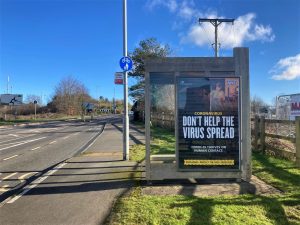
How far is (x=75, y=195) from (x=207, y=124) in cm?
312

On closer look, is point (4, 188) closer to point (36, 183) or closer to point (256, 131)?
point (36, 183)

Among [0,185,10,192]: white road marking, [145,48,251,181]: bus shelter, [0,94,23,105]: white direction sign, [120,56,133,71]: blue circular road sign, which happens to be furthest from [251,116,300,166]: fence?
[0,94,23,105]: white direction sign

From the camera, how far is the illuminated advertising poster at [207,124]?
9.09 metres

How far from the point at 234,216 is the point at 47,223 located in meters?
2.86

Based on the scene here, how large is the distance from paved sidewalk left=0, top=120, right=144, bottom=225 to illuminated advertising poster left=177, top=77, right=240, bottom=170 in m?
1.55

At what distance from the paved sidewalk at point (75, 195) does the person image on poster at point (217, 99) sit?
97.7 inches

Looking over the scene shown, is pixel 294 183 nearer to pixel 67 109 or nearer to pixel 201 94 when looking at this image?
pixel 201 94

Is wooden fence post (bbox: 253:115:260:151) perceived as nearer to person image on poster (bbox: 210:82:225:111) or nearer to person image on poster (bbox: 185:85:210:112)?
person image on poster (bbox: 210:82:225:111)

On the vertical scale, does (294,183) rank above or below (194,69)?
below

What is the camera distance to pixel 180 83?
9.14 meters

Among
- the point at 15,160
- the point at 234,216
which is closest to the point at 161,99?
the point at 234,216

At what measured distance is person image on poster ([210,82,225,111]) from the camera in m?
9.12

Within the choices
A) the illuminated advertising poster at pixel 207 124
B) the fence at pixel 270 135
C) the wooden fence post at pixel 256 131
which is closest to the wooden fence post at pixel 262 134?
the fence at pixel 270 135

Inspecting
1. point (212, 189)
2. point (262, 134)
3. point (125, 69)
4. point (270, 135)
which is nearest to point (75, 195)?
point (212, 189)
